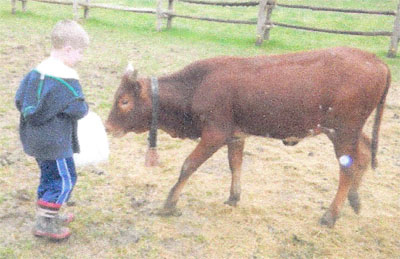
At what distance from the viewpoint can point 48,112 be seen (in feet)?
10.8

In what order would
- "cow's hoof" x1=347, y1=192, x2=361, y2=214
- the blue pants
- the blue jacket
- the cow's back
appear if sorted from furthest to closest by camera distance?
"cow's hoof" x1=347, y1=192, x2=361, y2=214 < the cow's back < the blue pants < the blue jacket

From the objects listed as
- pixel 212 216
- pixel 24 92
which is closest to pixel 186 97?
pixel 212 216

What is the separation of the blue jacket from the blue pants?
8 cm

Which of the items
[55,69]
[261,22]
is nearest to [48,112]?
[55,69]

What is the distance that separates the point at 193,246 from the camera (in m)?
3.83

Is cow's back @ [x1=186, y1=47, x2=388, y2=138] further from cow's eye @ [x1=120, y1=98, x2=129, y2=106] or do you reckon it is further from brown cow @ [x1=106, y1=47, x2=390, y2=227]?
cow's eye @ [x1=120, y1=98, x2=129, y2=106]

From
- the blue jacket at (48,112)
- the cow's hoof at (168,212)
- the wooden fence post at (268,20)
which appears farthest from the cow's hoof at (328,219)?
the wooden fence post at (268,20)

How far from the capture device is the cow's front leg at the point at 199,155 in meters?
4.16

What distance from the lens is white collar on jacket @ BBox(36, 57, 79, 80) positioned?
10.7 feet

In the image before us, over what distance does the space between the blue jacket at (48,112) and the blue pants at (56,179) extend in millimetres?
77

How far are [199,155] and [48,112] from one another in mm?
1378

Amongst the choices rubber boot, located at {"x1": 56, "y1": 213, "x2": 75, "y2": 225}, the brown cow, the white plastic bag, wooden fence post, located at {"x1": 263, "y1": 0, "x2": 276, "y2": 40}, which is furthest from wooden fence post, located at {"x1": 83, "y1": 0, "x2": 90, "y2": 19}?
rubber boot, located at {"x1": 56, "y1": 213, "x2": 75, "y2": 225}

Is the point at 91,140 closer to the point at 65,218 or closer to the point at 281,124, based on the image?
the point at 65,218

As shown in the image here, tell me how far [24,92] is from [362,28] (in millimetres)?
13623
